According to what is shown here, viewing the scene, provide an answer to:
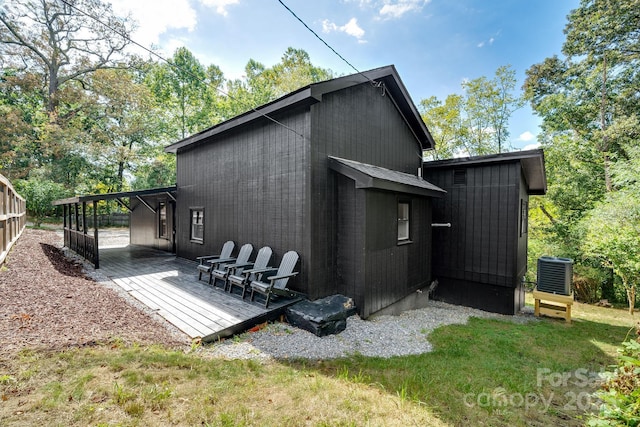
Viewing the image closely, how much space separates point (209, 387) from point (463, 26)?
13625 mm

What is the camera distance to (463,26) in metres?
10.4

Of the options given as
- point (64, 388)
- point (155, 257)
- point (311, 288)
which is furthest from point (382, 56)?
point (155, 257)

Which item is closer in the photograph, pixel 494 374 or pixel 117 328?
pixel 494 374

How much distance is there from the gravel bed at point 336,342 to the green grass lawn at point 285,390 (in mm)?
264

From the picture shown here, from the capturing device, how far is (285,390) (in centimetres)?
279

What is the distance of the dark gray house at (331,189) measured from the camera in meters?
5.34

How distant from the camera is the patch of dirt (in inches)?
127

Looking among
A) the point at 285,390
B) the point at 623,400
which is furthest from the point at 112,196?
the point at 623,400

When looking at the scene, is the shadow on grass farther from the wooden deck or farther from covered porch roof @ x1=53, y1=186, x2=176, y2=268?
covered porch roof @ x1=53, y1=186, x2=176, y2=268

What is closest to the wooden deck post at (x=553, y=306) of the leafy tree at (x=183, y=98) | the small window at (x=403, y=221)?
the small window at (x=403, y=221)

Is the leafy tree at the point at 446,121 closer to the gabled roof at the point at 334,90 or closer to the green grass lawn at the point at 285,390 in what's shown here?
the gabled roof at the point at 334,90

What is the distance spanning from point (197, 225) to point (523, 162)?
9.86 meters

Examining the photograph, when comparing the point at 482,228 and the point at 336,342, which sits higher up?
the point at 482,228

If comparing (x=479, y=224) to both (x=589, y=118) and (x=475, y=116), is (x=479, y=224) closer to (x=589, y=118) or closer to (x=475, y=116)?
(x=589, y=118)
